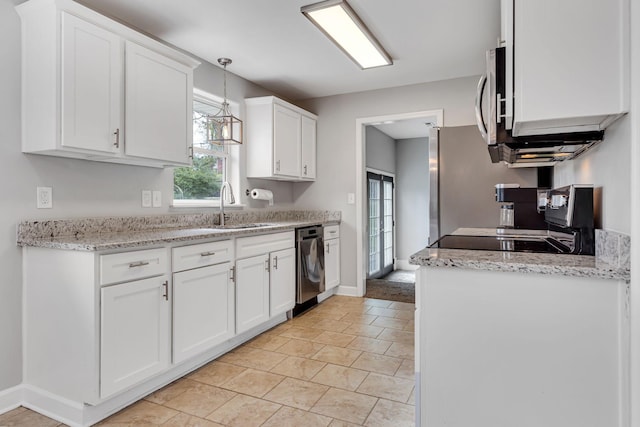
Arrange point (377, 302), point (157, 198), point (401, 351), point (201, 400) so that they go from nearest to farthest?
1. point (201, 400)
2. point (401, 351)
3. point (157, 198)
4. point (377, 302)

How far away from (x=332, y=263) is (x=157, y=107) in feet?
8.26

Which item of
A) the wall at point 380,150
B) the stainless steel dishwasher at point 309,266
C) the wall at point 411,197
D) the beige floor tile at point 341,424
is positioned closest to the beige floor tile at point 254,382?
the beige floor tile at point 341,424

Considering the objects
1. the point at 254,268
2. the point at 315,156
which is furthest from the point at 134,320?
the point at 315,156

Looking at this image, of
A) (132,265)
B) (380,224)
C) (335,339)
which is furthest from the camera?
(380,224)

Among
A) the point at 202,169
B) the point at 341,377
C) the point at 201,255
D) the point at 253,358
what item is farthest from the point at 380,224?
the point at 201,255

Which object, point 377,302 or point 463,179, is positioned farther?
point 377,302

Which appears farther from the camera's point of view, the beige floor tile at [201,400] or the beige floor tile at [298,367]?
the beige floor tile at [298,367]

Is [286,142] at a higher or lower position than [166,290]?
higher

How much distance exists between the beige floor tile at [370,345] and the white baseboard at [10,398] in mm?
1991

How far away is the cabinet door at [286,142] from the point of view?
3859mm

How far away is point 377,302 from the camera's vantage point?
13.5 feet

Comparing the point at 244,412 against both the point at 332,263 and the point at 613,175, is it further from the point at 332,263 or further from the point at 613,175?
the point at 332,263

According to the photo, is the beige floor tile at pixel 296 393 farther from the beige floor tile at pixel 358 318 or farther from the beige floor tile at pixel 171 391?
the beige floor tile at pixel 358 318

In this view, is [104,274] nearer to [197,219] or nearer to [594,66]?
[197,219]
